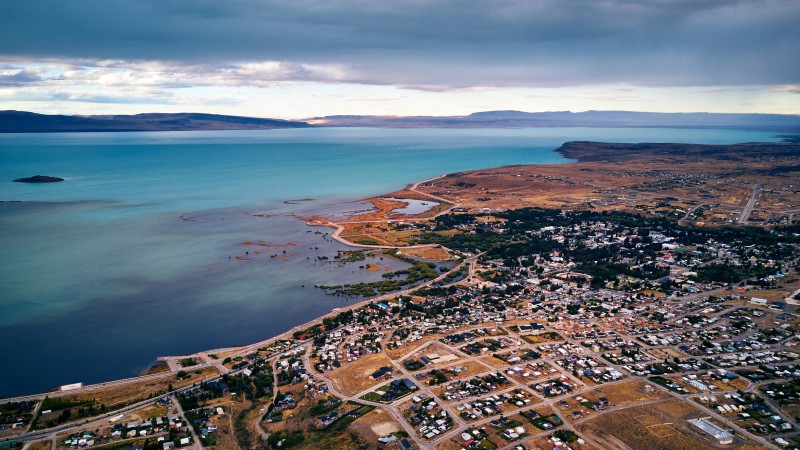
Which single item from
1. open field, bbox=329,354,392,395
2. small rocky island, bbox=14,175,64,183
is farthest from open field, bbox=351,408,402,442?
small rocky island, bbox=14,175,64,183

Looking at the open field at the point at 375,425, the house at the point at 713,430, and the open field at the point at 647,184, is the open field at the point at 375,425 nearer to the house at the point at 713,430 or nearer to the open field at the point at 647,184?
the house at the point at 713,430

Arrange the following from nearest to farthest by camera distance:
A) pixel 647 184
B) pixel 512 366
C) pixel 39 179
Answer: pixel 512 366 < pixel 647 184 < pixel 39 179

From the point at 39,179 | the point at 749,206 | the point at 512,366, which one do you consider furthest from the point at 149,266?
the point at 749,206

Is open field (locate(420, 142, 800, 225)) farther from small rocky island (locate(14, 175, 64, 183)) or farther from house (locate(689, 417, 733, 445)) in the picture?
small rocky island (locate(14, 175, 64, 183))

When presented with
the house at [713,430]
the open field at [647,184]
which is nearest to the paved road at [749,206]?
the open field at [647,184]

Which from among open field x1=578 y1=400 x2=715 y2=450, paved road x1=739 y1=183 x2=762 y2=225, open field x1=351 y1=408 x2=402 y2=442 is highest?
paved road x1=739 y1=183 x2=762 y2=225

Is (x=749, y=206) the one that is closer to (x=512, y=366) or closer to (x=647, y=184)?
(x=647, y=184)

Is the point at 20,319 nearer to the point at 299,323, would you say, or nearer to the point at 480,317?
the point at 299,323

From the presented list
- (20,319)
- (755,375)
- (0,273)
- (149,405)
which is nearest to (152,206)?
(0,273)

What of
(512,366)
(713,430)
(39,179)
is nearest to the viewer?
(713,430)
